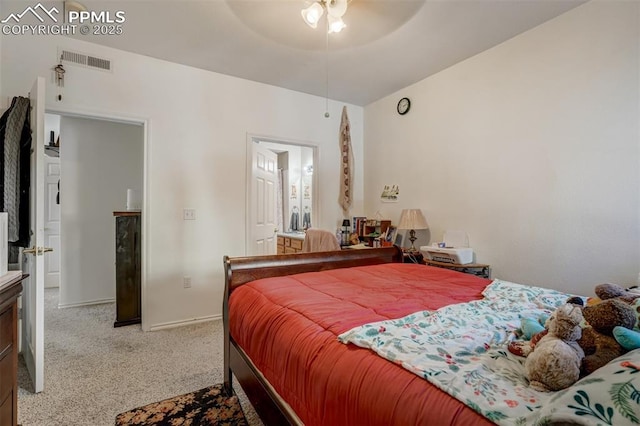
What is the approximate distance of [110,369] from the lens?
7.21ft

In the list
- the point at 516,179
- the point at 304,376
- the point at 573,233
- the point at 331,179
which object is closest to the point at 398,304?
the point at 304,376

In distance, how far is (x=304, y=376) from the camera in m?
1.05

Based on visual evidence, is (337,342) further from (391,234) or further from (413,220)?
(391,234)

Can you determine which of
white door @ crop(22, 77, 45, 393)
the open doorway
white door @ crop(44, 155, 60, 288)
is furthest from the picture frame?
white door @ crop(44, 155, 60, 288)

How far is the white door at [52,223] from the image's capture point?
4.45 m

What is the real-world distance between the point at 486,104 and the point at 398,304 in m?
2.38

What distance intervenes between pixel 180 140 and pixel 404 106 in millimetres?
2585

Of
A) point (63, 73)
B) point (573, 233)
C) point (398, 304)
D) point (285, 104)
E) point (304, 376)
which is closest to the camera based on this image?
point (304, 376)

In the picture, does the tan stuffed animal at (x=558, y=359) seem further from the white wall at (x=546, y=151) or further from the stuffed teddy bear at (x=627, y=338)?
the white wall at (x=546, y=151)

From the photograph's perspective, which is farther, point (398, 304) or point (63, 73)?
point (63, 73)

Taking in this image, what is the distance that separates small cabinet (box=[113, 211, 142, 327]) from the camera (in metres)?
3.06

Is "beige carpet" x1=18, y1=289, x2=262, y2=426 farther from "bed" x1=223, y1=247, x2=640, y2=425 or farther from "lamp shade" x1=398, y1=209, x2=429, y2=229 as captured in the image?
"lamp shade" x1=398, y1=209, x2=429, y2=229

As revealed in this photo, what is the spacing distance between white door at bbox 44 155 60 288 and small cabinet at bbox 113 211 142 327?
87.3 inches

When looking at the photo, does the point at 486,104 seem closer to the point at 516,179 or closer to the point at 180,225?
the point at 516,179
